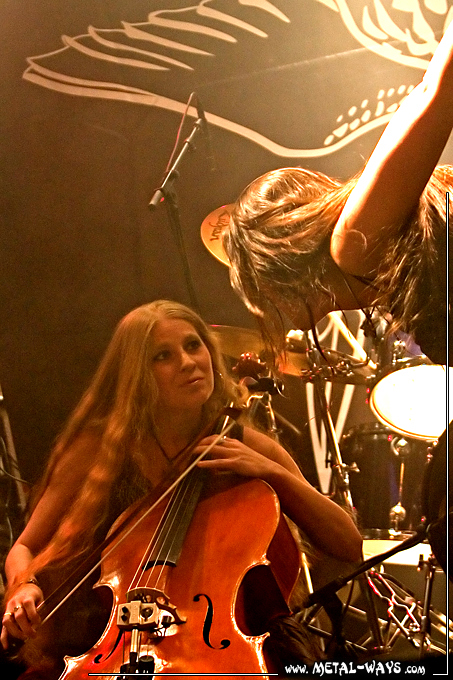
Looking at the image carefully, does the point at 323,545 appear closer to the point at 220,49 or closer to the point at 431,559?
the point at 431,559

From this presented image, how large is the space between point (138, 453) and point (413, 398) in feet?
Result: 1.62

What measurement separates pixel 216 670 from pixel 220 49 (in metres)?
1.14

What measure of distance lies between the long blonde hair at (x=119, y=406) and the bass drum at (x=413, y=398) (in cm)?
26

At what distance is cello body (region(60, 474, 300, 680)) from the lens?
92 cm

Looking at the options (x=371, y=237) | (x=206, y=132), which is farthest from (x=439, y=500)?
(x=206, y=132)

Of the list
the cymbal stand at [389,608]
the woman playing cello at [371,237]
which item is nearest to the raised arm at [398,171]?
the woman playing cello at [371,237]

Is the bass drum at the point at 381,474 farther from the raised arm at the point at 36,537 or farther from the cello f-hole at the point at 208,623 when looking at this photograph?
the raised arm at the point at 36,537

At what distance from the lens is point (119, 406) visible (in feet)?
4.23

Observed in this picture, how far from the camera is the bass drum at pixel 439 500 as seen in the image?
1.09 m

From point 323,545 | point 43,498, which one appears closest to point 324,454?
point 323,545

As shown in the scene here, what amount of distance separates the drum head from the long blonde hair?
0.26m

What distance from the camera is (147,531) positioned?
3.63 feet

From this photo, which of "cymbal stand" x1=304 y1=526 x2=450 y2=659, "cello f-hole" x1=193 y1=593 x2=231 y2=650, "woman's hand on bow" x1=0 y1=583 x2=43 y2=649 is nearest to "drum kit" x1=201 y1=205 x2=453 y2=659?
"cymbal stand" x1=304 y1=526 x2=450 y2=659

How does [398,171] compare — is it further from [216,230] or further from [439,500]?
[439,500]
